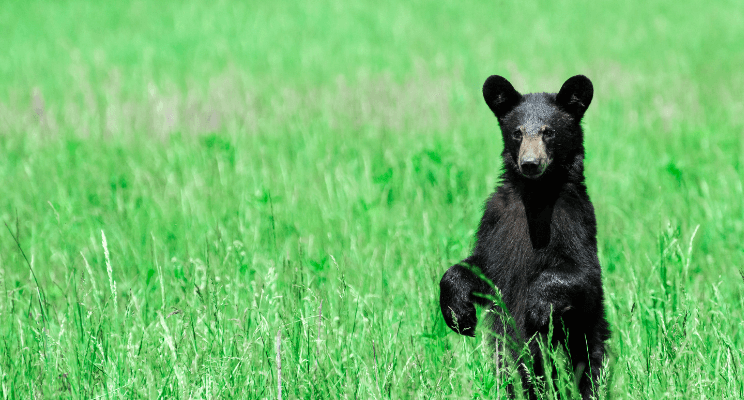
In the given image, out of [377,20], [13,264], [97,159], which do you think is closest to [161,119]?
[97,159]

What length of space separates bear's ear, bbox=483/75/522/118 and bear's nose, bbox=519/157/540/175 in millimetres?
451

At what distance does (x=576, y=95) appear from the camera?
3.15 m

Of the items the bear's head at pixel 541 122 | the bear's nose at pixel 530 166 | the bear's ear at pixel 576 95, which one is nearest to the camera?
the bear's nose at pixel 530 166

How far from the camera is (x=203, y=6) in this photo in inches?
742

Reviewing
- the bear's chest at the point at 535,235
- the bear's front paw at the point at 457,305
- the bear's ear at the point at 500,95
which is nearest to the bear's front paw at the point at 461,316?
the bear's front paw at the point at 457,305

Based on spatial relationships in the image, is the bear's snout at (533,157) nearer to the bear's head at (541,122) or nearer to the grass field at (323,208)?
the bear's head at (541,122)

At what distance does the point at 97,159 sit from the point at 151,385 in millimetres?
4369

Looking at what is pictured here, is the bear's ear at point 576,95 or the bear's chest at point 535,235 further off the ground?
the bear's ear at point 576,95

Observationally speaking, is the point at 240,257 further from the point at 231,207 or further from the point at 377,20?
the point at 377,20

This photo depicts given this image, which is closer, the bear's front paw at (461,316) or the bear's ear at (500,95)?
the bear's front paw at (461,316)

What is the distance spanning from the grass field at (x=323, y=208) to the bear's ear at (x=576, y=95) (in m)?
0.67

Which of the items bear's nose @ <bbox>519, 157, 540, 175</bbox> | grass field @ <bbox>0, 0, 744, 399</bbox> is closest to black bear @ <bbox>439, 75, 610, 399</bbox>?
bear's nose @ <bbox>519, 157, 540, 175</bbox>

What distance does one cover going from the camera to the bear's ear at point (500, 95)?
3.15 m

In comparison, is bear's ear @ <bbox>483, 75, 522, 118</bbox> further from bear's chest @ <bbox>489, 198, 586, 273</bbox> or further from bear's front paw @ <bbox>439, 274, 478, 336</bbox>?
bear's front paw @ <bbox>439, 274, 478, 336</bbox>
